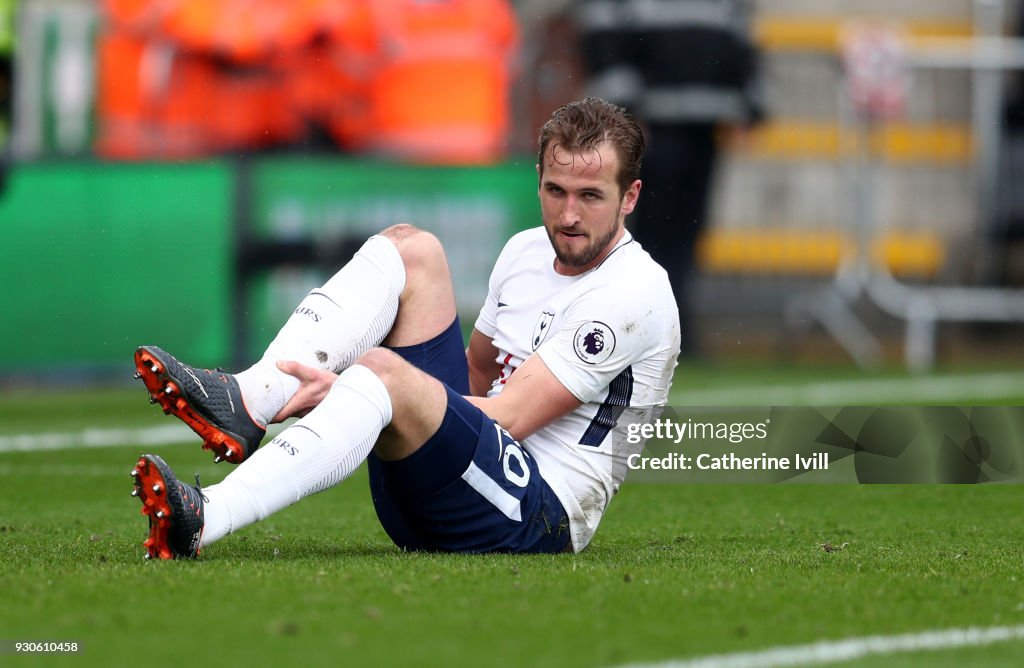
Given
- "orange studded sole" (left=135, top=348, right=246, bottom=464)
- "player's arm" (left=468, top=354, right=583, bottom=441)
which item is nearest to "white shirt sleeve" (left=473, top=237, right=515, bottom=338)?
"player's arm" (left=468, top=354, right=583, bottom=441)

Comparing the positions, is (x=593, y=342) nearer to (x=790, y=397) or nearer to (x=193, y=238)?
(x=790, y=397)

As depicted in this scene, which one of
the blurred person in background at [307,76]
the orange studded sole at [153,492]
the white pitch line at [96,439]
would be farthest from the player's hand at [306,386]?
the blurred person in background at [307,76]

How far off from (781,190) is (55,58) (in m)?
6.59

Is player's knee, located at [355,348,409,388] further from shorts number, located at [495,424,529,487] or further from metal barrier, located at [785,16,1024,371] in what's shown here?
metal barrier, located at [785,16,1024,371]

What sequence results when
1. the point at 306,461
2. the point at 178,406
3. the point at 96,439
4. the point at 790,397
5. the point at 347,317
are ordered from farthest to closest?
the point at 790,397
the point at 96,439
the point at 347,317
the point at 178,406
the point at 306,461

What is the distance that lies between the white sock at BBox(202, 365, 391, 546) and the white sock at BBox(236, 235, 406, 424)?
0.38 m

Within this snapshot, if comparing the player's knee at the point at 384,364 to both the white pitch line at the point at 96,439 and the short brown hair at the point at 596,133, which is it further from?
the white pitch line at the point at 96,439

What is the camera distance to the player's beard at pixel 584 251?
4992 mm

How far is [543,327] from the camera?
511 cm

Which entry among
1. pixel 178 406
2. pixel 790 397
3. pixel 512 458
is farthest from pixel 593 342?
pixel 790 397

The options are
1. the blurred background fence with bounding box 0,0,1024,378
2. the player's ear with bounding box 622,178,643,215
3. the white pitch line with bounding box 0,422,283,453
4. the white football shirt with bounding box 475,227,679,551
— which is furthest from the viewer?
the blurred background fence with bounding box 0,0,1024,378

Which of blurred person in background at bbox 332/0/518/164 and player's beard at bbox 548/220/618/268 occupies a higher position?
player's beard at bbox 548/220/618/268

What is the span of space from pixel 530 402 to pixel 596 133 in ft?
2.52

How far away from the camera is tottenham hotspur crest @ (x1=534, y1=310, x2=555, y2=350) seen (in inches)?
200
